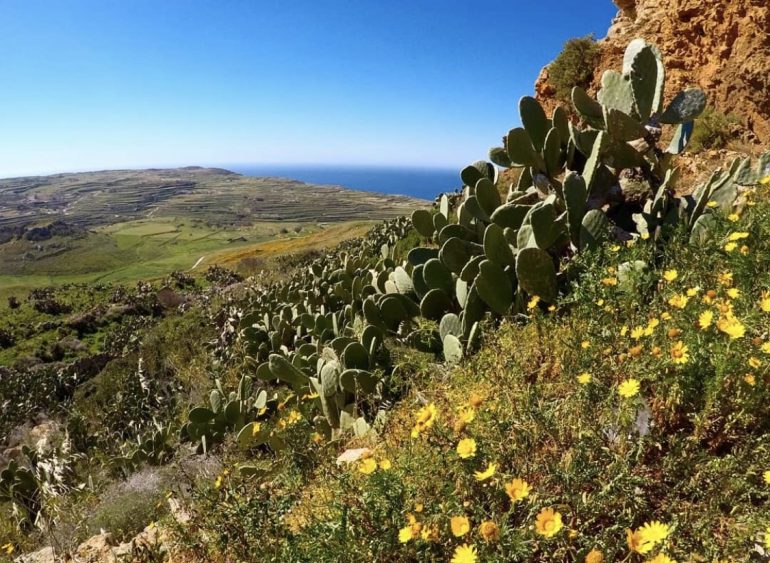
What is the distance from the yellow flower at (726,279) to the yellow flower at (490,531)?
1.76m

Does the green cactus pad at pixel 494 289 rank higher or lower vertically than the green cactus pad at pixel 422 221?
lower

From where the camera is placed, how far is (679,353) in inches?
80.2

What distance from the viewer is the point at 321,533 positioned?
1.90 meters

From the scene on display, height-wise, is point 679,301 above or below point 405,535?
above

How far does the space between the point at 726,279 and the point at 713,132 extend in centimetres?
680

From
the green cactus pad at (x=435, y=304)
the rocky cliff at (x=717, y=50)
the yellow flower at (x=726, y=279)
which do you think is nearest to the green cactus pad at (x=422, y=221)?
the green cactus pad at (x=435, y=304)

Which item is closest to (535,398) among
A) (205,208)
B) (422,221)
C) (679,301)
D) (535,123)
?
(679,301)

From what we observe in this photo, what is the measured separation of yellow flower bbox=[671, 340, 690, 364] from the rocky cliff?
792cm

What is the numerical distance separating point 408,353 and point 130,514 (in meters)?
2.41

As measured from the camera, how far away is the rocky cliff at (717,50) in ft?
27.5

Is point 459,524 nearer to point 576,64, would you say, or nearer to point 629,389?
point 629,389

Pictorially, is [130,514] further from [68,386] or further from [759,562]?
[68,386]

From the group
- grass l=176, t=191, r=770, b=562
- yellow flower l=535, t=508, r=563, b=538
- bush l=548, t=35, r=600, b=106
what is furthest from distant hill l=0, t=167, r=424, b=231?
yellow flower l=535, t=508, r=563, b=538

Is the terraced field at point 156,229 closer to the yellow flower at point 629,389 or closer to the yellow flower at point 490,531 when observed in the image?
the yellow flower at point 629,389
